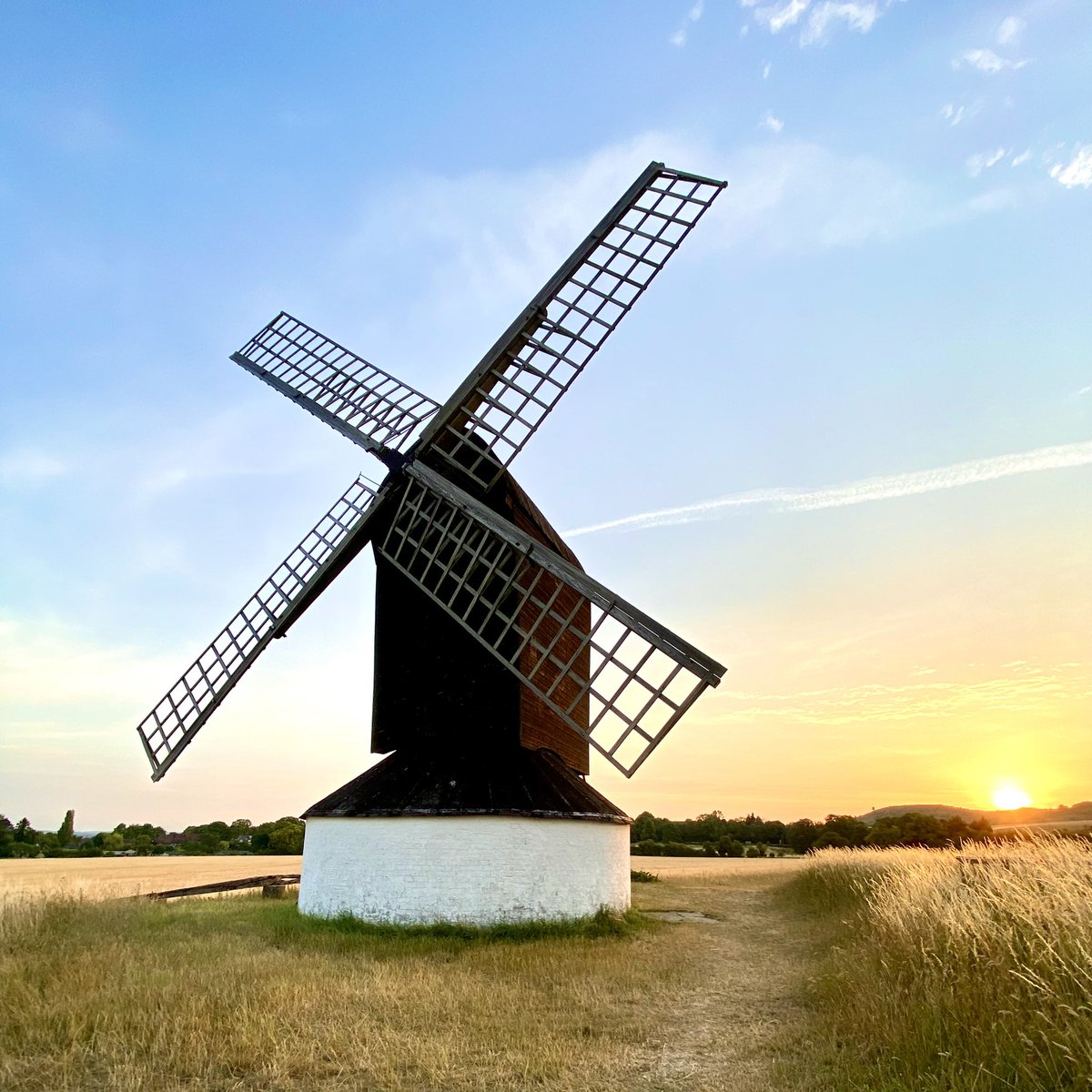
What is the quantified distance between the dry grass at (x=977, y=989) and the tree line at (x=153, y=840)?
149 ft

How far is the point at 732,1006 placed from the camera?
10.0 meters

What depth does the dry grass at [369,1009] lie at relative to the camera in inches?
290

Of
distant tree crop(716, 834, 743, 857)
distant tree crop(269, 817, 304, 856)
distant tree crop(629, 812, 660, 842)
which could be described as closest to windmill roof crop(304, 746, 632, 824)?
distant tree crop(269, 817, 304, 856)

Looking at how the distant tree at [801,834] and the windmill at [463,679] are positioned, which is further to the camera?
the distant tree at [801,834]

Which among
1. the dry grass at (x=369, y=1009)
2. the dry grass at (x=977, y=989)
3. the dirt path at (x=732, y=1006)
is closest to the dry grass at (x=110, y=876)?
the dry grass at (x=369, y=1009)

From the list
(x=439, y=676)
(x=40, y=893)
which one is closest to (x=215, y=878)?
(x=40, y=893)

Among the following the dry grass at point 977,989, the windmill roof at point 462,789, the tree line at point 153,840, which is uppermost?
the windmill roof at point 462,789

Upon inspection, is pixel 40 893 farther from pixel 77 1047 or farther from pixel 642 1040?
pixel 642 1040

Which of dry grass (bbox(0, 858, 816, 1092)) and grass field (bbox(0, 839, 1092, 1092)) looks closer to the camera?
grass field (bbox(0, 839, 1092, 1092))

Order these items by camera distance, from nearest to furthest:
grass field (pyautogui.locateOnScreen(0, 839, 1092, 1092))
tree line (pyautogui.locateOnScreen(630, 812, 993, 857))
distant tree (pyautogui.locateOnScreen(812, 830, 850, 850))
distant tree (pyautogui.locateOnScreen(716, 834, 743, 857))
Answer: grass field (pyautogui.locateOnScreen(0, 839, 1092, 1092))
tree line (pyautogui.locateOnScreen(630, 812, 993, 857))
distant tree (pyautogui.locateOnScreen(812, 830, 850, 850))
distant tree (pyautogui.locateOnScreen(716, 834, 743, 857))

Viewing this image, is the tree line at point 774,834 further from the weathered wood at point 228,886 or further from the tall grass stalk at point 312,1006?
the tall grass stalk at point 312,1006

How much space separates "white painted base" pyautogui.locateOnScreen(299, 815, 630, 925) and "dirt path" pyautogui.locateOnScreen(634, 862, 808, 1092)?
8.09ft

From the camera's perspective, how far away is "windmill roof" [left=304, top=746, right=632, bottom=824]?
599 inches

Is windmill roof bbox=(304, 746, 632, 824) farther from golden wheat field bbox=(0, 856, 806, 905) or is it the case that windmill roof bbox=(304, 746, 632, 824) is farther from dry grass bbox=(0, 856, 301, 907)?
golden wheat field bbox=(0, 856, 806, 905)
